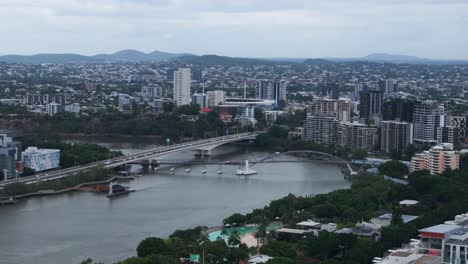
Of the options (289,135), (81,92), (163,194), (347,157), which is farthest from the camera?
(81,92)

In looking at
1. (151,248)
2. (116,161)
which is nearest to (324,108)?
(116,161)

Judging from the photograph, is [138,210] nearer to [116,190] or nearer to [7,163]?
[116,190]

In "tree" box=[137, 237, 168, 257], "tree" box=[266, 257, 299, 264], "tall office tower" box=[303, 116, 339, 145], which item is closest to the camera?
"tree" box=[266, 257, 299, 264]

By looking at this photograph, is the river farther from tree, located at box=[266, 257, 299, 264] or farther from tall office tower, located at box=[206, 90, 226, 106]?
tall office tower, located at box=[206, 90, 226, 106]

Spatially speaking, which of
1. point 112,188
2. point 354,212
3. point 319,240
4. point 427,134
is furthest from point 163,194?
point 427,134

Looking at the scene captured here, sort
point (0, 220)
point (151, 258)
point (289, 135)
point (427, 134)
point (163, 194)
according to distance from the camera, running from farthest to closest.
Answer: point (289, 135)
point (427, 134)
point (163, 194)
point (0, 220)
point (151, 258)

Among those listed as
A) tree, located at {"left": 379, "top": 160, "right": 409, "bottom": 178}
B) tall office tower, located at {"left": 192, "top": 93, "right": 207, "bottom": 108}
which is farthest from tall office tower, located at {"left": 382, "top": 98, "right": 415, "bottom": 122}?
tall office tower, located at {"left": 192, "top": 93, "right": 207, "bottom": 108}

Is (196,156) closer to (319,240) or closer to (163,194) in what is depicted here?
(163,194)
